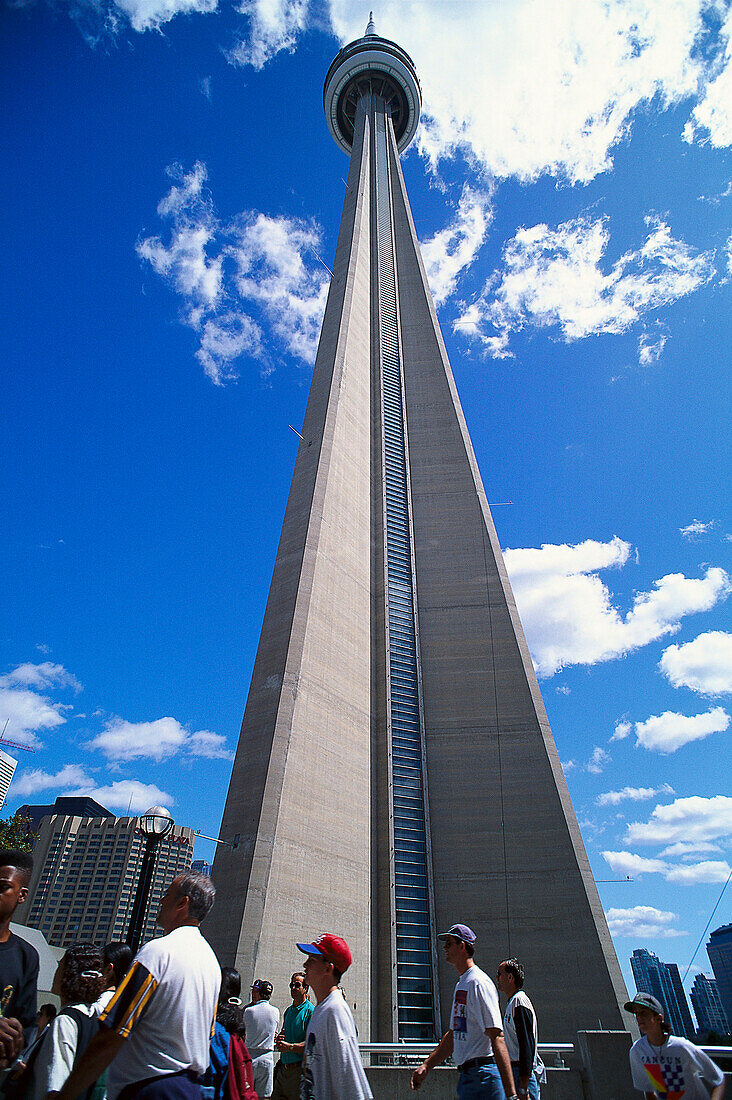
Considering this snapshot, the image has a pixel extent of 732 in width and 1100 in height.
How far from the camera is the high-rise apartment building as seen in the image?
3752 inches

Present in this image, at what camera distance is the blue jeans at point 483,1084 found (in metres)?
3.09

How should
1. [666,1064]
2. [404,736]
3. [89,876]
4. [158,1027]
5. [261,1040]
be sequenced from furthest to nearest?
[89,876]
[404,736]
[261,1040]
[666,1064]
[158,1027]

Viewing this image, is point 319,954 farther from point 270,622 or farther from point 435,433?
point 435,433

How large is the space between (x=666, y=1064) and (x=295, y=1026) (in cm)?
274

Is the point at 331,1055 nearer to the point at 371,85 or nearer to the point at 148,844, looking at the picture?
the point at 148,844

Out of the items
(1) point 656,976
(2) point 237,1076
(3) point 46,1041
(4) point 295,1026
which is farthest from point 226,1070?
(1) point 656,976

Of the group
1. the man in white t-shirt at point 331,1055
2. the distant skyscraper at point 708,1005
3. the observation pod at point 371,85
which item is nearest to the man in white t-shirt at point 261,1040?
the man in white t-shirt at point 331,1055

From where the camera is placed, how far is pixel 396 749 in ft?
47.3

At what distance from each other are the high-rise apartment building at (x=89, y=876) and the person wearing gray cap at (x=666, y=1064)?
104 meters

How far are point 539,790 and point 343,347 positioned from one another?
44.0 feet

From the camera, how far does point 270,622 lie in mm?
13414

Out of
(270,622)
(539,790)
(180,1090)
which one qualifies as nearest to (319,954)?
(180,1090)

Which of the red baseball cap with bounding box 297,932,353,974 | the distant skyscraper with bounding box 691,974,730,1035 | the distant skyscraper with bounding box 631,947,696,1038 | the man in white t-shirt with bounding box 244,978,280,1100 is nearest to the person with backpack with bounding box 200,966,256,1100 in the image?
the red baseball cap with bounding box 297,932,353,974

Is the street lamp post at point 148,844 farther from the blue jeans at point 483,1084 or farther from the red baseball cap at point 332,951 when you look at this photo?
the red baseball cap at point 332,951
